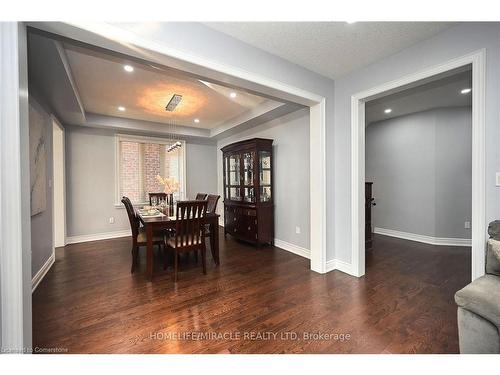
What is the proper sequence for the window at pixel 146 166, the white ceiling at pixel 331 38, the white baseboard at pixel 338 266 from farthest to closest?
the window at pixel 146 166 → the white baseboard at pixel 338 266 → the white ceiling at pixel 331 38

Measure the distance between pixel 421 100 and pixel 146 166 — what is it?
6.05 m

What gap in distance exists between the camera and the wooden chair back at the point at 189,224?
2.66 metres

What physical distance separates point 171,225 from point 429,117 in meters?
4.94

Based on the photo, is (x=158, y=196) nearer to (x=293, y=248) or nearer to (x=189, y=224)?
(x=189, y=224)

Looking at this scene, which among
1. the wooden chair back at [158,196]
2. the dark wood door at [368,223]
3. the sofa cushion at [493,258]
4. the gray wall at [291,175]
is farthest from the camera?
the wooden chair back at [158,196]

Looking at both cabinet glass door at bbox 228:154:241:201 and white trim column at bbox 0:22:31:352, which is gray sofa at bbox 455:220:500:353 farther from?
cabinet glass door at bbox 228:154:241:201

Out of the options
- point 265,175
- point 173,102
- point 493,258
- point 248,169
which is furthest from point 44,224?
point 493,258

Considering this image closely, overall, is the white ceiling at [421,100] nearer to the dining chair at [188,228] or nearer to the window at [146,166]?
the dining chair at [188,228]

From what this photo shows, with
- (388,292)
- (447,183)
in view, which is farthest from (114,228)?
(447,183)

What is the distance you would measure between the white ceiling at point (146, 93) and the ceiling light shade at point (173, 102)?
6cm

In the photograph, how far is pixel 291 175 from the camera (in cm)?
382

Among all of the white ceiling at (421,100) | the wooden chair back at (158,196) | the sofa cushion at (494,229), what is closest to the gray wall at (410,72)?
the sofa cushion at (494,229)

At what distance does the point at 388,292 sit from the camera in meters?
2.32
